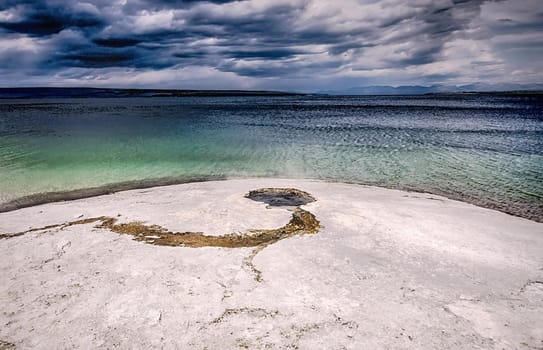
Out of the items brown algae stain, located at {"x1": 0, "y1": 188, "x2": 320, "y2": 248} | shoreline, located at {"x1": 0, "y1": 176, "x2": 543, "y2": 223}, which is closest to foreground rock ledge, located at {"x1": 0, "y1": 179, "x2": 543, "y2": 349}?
brown algae stain, located at {"x1": 0, "y1": 188, "x2": 320, "y2": 248}

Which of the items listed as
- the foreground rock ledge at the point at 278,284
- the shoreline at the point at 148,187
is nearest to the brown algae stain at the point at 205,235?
the foreground rock ledge at the point at 278,284

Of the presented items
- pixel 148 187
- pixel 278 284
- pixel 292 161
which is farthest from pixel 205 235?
pixel 292 161

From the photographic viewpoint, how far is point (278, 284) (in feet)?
21.7

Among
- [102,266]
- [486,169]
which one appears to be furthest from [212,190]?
[486,169]

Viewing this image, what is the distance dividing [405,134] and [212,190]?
25.7 meters

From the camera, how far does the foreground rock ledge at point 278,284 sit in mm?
5281

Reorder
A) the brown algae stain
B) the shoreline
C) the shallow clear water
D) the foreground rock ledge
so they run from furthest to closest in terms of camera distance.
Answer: the shallow clear water, the shoreline, the brown algae stain, the foreground rock ledge

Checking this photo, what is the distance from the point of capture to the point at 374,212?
35.0 ft

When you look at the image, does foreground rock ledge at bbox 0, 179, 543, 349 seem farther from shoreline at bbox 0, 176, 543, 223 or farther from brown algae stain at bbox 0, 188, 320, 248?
shoreline at bbox 0, 176, 543, 223

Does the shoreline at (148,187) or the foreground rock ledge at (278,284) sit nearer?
the foreground rock ledge at (278,284)

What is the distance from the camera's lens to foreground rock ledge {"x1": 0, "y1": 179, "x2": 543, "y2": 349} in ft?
17.3

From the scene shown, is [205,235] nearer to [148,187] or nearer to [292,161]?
[148,187]

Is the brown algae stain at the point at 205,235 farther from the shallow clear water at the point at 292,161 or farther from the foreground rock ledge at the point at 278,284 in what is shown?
the shallow clear water at the point at 292,161

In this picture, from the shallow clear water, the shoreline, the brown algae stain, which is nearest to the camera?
the brown algae stain
